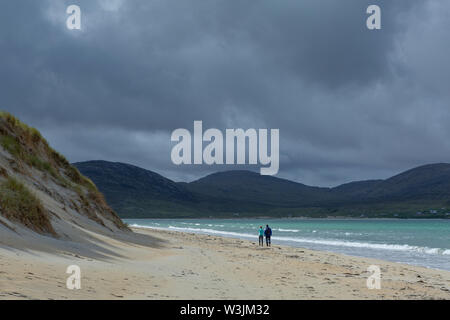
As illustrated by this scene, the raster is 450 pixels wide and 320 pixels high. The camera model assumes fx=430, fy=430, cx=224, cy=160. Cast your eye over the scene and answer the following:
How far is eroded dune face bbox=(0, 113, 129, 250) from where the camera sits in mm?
16297

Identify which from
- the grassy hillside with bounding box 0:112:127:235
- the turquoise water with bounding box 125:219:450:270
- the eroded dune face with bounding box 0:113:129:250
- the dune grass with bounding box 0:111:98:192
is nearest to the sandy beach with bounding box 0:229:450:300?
the eroded dune face with bounding box 0:113:129:250

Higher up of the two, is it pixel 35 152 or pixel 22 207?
pixel 35 152

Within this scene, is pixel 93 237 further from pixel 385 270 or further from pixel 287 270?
pixel 385 270

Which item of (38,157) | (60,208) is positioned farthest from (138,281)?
(38,157)

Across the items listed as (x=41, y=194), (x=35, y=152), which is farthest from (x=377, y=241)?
(x=41, y=194)


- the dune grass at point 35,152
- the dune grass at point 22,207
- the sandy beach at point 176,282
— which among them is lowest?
the sandy beach at point 176,282

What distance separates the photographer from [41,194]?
23969 millimetres

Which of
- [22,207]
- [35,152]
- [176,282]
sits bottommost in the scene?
[176,282]

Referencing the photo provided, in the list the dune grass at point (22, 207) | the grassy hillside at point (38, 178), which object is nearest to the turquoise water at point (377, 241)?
the grassy hillside at point (38, 178)

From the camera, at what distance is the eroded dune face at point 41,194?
16.3 metres

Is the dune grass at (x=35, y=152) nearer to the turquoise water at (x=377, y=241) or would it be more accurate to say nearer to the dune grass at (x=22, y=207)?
the dune grass at (x=22, y=207)

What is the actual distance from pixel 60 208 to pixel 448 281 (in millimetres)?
19264

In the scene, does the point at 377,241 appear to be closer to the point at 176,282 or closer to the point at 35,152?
the point at 35,152
